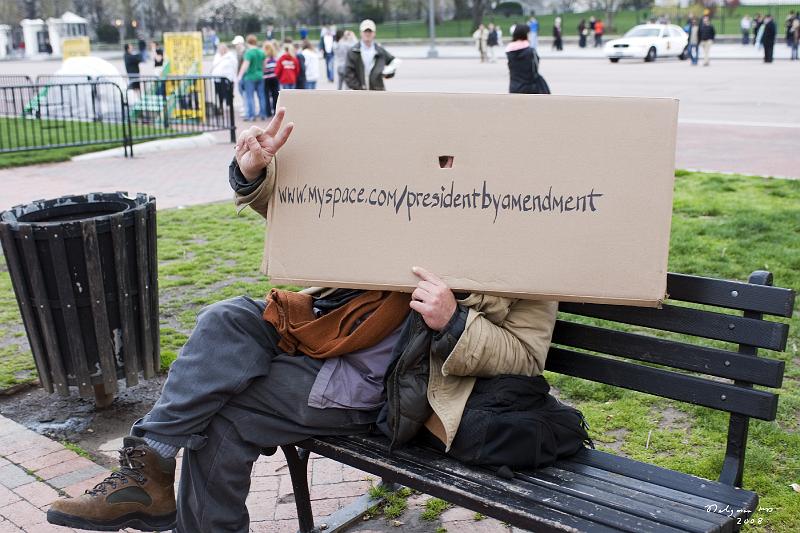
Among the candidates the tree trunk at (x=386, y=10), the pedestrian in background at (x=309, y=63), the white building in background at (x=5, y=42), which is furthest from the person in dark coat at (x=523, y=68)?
the tree trunk at (x=386, y=10)

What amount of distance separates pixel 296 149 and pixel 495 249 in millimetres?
710

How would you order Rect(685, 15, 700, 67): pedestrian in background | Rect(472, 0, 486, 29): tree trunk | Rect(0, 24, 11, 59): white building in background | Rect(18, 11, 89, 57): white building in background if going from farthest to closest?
1. Rect(0, 24, 11, 59): white building in background
2. Rect(472, 0, 486, 29): tree trunk
3. Rect(18, 11, 89, 57): white building in background
4. Rect(685, 15, 700, 67): pedestrian in background

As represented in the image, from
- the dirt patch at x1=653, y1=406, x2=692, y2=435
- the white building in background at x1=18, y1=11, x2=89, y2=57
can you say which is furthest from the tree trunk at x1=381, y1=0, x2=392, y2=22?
the dirt patch at x1=653, y1=406, x2=692, y2=435

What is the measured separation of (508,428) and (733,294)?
77 cm

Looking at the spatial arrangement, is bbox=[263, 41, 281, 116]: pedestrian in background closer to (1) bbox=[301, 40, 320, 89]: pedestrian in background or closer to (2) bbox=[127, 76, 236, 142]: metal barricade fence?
(1) bbox=[301, 40, 320, 89]: pedestrian in background

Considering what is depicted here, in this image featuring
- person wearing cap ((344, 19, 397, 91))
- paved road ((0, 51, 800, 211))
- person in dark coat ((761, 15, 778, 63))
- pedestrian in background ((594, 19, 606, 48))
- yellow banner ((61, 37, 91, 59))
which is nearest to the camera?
paved road ((0, 51, 800, 211))

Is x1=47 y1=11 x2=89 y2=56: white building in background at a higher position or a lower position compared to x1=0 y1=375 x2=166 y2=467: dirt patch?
higher

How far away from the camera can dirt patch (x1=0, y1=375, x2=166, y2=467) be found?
4164mm

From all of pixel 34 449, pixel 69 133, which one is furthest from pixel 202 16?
pixel 34 449

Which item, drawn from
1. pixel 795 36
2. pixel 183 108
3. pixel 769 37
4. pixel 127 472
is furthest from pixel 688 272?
pixel 795 36

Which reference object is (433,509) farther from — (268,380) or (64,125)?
(64,125)

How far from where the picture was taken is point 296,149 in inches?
111

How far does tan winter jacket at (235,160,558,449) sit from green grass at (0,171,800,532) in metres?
0.90

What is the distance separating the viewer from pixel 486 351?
2.62 metres
